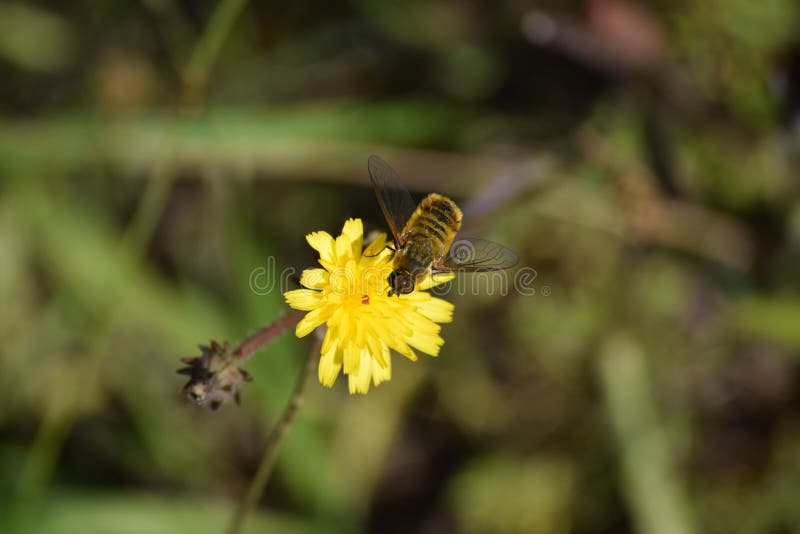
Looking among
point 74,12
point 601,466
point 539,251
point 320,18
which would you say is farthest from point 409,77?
point 601,466

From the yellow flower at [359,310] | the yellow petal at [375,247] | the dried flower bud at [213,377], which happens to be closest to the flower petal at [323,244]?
the yellow flower at [359,310]

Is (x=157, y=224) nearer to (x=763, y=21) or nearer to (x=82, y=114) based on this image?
(x=82, y=114)

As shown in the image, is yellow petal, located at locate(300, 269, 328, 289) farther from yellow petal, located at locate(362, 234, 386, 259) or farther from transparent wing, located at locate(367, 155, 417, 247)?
transparent wing, located at locate(367, 155, 417, 247)

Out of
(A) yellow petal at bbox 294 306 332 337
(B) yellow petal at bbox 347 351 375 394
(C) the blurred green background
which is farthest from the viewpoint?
(C) the blurred green background

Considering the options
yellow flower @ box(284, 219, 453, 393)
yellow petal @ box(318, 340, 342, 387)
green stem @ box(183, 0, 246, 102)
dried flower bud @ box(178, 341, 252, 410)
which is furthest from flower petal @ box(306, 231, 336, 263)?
green stem @ box(183, 0, 246, 102)

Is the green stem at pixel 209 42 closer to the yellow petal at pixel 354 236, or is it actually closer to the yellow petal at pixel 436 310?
the yellow petal at pixel 354 236

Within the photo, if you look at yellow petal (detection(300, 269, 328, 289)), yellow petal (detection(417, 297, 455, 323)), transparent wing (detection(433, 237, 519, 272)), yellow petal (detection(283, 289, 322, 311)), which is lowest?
yellow petal (detection(283, 289, 322, 311))

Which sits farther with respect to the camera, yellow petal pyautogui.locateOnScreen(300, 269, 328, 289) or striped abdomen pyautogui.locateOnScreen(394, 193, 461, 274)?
striped abdomen pyautogui.locateOnScreen(394, 193, 461, 274)
